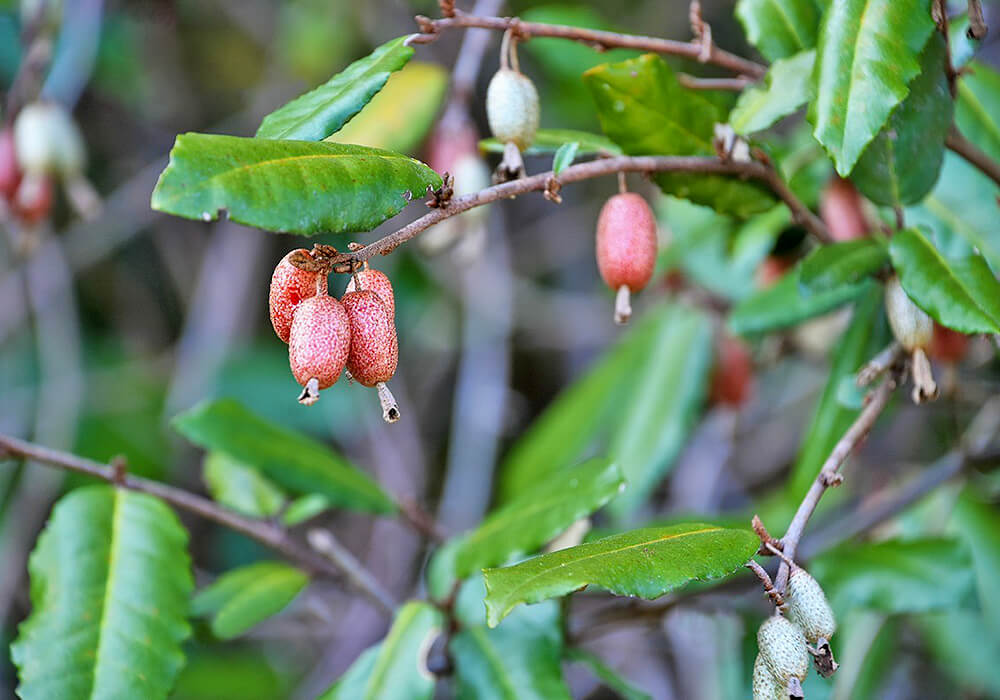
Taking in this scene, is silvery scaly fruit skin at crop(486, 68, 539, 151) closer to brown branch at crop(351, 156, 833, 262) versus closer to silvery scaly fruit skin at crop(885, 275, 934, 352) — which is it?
brown branch at crop(351, 156, 833, 262)

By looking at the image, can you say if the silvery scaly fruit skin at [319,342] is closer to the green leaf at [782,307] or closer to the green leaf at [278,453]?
the green leaf at [278,453]

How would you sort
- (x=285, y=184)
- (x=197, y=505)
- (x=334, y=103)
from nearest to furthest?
(x=285, y=184) → (x=334, y=103) → (x=197, y=505)

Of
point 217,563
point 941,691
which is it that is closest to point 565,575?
point 941,691

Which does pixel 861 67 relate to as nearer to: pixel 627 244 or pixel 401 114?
pixel 627 244

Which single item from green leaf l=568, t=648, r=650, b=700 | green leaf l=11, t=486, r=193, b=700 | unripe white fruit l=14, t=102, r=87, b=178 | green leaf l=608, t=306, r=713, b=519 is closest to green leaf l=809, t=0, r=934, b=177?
green leaf l=568, t=648, r=650, b=700

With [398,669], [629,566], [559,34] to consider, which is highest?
[559,34]

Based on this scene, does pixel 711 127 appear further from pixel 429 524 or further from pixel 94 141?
pixel 94 141

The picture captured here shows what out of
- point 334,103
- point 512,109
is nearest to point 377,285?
point 334,103
